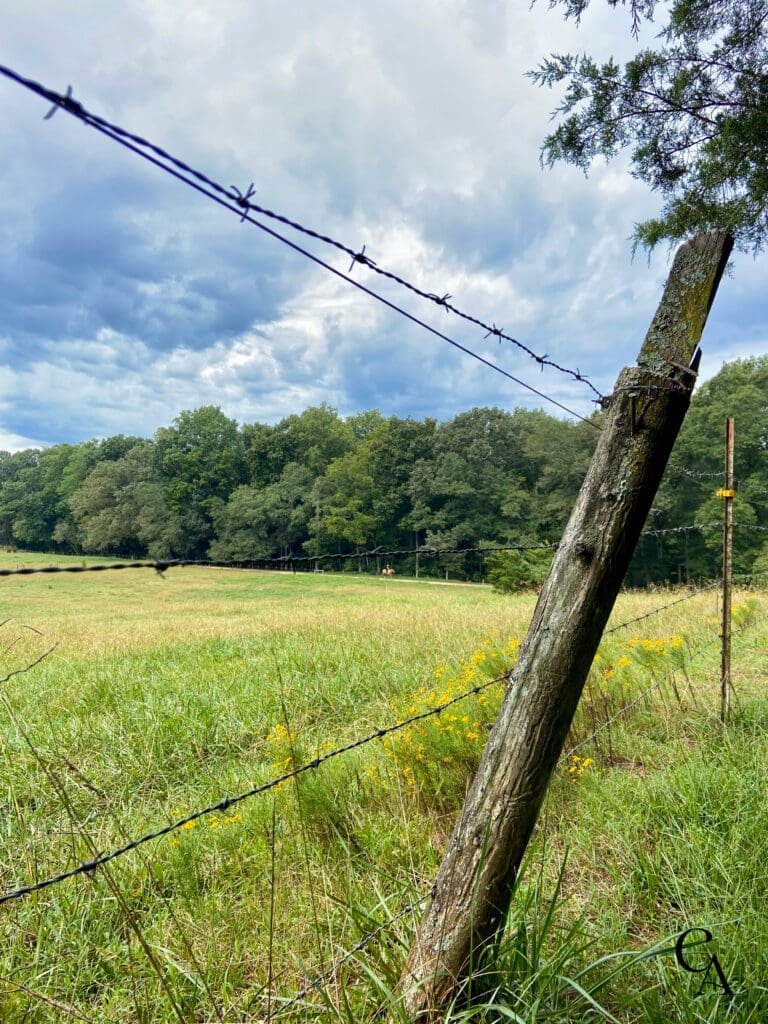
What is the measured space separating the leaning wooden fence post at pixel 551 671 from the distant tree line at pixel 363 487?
114 feet

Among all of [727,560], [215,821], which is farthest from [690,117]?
[215,821]

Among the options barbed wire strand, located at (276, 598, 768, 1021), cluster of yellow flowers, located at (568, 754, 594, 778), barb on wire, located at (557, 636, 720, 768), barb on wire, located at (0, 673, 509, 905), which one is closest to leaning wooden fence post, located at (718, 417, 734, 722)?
barbed wire strand, located at (276, 598, 768, 1021)

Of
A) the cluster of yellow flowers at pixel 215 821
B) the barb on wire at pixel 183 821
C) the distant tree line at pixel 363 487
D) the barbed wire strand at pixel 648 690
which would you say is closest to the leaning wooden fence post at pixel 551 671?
the barb on wire at pixel 183 821

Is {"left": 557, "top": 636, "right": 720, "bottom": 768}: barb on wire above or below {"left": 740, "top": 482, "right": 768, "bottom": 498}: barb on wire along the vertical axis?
below

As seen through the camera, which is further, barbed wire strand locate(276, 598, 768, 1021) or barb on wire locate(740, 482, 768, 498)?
barb on wire locate(740, 482, 768, 498)

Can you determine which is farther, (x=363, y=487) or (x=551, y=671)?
(x=363, y=487)

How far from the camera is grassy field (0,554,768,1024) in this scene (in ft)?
4.95

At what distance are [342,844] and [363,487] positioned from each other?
49.0m

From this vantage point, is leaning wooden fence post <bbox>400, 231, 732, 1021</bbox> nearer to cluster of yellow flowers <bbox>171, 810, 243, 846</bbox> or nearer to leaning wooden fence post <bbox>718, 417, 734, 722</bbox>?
cluster of yellow flowers <bbox>171, 810, 243, 846</bbox>

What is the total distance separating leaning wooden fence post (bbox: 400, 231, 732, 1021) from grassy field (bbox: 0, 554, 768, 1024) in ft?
0.41

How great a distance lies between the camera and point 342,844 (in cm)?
230

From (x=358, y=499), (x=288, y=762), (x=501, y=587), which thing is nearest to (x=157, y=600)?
(x=501, y=587)

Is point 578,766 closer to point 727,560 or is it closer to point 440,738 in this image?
point 440,738

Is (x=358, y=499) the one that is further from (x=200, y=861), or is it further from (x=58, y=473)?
(x=200, y=861)
